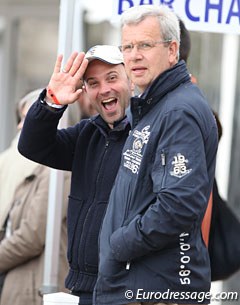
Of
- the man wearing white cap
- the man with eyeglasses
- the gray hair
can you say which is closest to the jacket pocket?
the man wearing white cap

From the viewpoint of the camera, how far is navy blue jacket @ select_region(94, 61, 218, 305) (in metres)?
3.06

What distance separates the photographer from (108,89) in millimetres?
3688

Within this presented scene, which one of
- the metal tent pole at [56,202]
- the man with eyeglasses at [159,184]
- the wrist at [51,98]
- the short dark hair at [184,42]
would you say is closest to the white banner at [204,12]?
the short dark hair at [184,42]

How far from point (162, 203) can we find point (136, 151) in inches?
9.8

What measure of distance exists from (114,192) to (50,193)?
4.15 ft

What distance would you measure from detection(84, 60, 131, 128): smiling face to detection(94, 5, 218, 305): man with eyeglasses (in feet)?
1.17

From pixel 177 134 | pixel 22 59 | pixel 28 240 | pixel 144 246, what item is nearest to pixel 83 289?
pixel 144 246

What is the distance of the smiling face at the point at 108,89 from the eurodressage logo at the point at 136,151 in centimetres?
45

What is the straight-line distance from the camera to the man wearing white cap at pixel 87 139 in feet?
11.9

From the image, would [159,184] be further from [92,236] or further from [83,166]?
[83,166]

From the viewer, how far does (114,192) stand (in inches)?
129

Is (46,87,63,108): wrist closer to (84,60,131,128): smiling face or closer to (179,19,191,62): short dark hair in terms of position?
(84,60,131,128): smiling face

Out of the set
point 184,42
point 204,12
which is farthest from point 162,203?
point 204,12

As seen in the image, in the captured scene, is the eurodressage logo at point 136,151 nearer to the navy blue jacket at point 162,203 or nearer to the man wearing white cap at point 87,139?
the navy blue jacket at point 162,203
